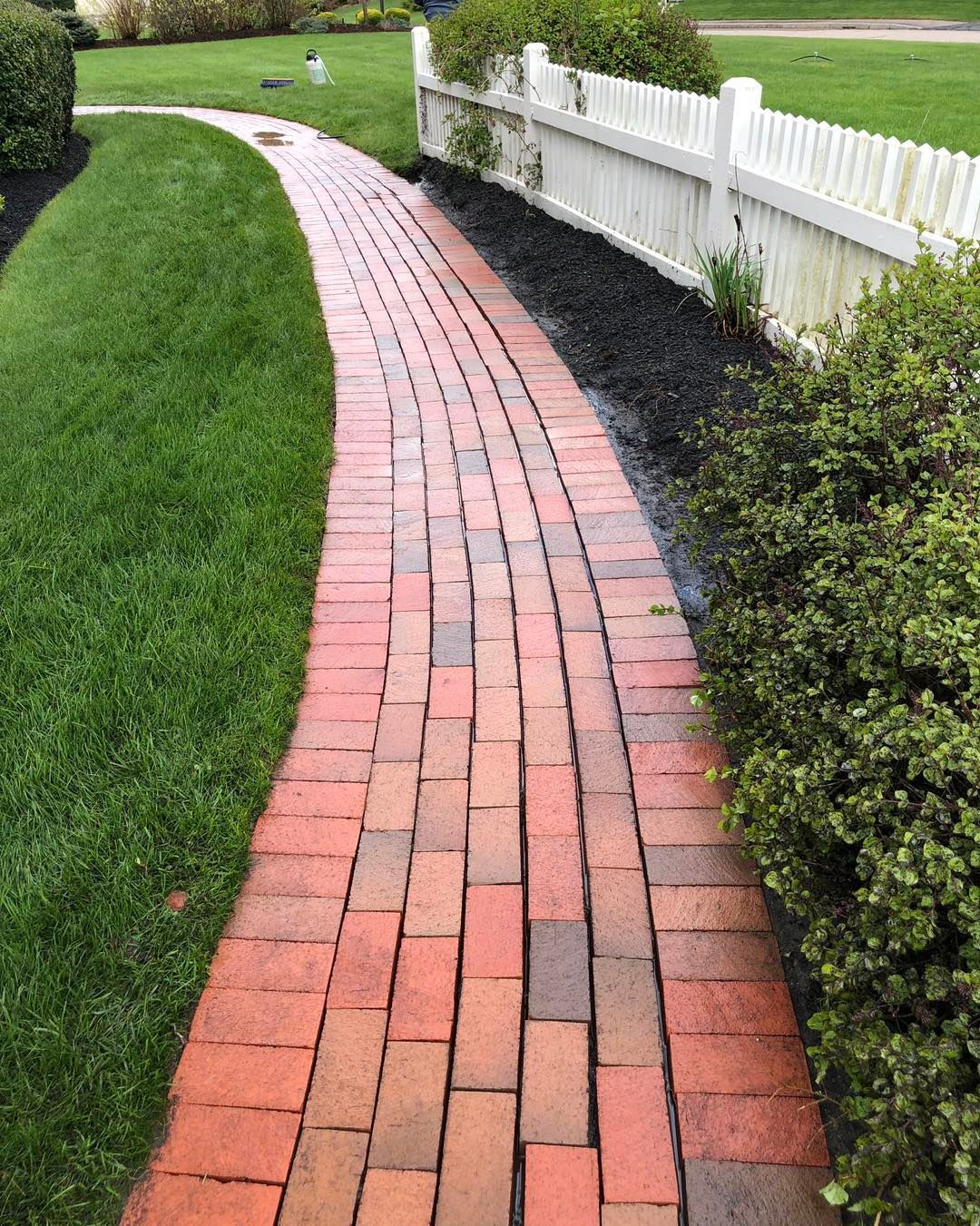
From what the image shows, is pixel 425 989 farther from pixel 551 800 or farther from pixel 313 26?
pixel 313 26

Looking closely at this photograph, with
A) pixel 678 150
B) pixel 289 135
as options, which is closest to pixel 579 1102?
pixel 678 150

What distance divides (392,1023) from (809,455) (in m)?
1.90

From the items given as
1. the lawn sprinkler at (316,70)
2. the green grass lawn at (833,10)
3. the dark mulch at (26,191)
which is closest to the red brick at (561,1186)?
the dark mulch at (26,191)

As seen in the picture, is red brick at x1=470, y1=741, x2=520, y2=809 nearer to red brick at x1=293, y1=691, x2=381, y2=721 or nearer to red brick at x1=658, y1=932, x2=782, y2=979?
red brick at x1=293, y1=691, x2=381, y2=721

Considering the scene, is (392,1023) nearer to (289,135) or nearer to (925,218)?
(925,218)

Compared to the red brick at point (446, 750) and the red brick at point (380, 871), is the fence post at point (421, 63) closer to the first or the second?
the red brick at point (446, 750)

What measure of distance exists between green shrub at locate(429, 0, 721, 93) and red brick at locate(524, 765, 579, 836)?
239 inches

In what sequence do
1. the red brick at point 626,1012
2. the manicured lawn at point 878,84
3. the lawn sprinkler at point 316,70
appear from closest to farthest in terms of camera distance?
the red brick at point 626,1012 < the manicured lawn at point 878,84 < the lawn sprinkler at point 316,70

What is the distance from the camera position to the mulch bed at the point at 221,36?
955 inches

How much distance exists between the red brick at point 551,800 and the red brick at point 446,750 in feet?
0.59

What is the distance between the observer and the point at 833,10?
87.9ft

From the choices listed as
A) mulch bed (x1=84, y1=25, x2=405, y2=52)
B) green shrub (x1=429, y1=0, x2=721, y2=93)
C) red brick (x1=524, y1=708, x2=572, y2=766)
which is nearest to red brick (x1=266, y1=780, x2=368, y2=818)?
red brick (x1=524, y1=708, x2=572, y2=766)

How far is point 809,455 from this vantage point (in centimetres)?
276

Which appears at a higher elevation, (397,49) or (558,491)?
(397,49)
